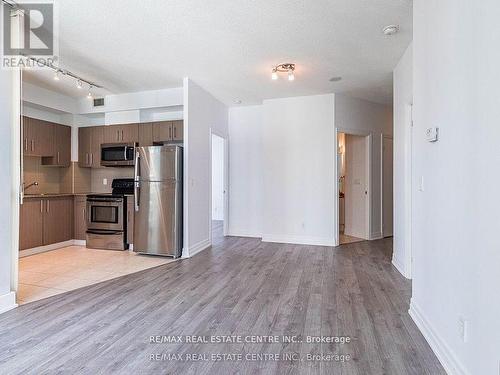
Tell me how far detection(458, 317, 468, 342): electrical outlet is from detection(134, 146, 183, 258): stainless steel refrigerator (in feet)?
11.8

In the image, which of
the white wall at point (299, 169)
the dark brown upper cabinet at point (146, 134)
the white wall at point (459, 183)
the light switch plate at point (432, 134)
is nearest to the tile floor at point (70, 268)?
the dark brown upper cabinet at point (146, 134)

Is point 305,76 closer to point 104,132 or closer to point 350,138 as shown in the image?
point 350,138

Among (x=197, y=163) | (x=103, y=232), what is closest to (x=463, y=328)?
(x=197, y=163)

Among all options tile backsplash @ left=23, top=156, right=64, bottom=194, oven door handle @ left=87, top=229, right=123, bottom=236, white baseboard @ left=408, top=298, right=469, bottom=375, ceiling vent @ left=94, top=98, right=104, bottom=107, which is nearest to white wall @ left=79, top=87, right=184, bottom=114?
ceiling vent @ left=94, top=98, right=104, bottom=107

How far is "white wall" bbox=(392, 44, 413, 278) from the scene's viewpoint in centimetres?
348

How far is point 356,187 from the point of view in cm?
600

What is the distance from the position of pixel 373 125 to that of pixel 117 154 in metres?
5.06

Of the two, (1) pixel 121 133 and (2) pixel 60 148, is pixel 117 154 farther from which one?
(2) pixel 60 148

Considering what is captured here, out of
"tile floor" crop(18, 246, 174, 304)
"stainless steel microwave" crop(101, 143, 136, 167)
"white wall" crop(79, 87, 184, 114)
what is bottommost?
"tile floor" crop(18, 246, 174, 304)

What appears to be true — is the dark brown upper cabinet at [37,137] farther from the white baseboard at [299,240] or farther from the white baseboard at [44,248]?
the white baseboard at [299,240]

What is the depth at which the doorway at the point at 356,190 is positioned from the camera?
225 inches

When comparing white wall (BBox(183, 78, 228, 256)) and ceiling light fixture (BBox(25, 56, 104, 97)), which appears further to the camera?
white wall (BBox(183, 78, 228, 256))

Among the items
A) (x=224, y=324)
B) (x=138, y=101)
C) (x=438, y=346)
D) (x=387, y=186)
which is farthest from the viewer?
(x=387, y=186)

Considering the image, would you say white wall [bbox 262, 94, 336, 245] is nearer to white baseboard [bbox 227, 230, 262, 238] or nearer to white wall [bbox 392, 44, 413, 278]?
white baseboard [bbox 227, 230, 262, 238]
